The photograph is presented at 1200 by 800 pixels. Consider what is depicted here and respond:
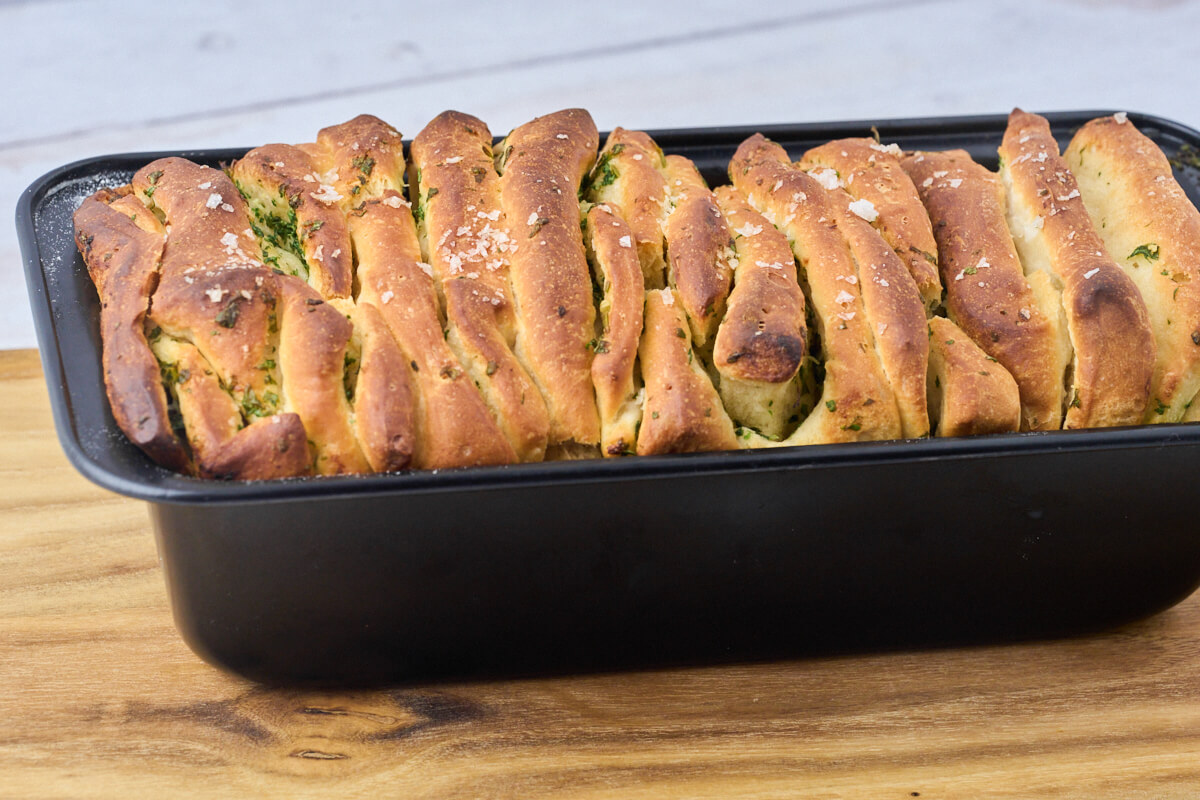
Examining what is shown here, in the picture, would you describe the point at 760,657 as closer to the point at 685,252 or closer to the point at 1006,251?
the point at 685,252

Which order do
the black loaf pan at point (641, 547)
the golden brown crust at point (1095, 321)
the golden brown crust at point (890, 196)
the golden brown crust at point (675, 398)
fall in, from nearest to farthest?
the black loaf pan at point (641, 547)
the golden brown crust at point (675, 398)
the golden brown crust at point (1095, 321)
the golden brown crust at point (890, 196)

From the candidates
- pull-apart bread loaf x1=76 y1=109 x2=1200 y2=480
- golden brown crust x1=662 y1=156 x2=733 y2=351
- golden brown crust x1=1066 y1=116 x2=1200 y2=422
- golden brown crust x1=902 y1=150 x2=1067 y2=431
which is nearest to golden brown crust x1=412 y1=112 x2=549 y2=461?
pull-apart bread loaf x1=76 y1=109 x2=1200 y2=480

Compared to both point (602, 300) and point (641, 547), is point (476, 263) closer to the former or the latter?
point (602, 300)

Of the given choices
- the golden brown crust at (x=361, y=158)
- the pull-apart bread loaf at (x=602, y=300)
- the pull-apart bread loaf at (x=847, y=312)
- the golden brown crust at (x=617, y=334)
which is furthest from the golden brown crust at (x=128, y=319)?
the pull-apart bread loaf at (x=847, y=312)

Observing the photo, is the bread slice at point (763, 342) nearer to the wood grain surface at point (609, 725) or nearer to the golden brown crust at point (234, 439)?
the wood grain surface at point (609, 725)

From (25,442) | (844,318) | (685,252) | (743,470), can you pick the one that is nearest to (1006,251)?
(844,318)

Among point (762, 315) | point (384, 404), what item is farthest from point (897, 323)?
point (384, 404)
